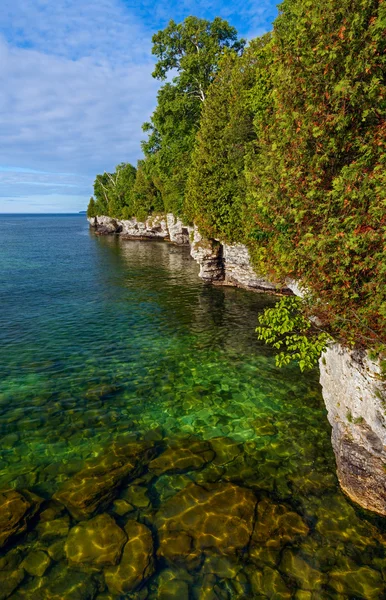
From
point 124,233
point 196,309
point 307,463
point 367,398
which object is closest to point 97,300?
point 196,309

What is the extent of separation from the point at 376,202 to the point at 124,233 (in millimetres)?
100510

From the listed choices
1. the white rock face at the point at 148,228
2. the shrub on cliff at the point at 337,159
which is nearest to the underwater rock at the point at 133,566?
the shrub on cliff at the point at 337,159

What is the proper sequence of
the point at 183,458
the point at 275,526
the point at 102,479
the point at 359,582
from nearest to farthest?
the point at 359,582 < the point at 275,526 < the point at 102,479 < the point at 183,458

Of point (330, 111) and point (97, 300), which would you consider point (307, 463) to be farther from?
point (97, 300)

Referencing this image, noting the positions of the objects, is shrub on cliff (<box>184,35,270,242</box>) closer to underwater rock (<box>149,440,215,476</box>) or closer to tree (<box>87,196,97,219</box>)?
underwater rock (<box>149,440,215,476</box>)

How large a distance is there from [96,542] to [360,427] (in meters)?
7.44

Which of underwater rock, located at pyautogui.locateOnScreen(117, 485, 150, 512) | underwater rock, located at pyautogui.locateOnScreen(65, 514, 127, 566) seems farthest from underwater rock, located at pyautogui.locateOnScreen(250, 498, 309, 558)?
underwater rock, located at pyautogui.locateOnScreen(65, 514, 127, 566)

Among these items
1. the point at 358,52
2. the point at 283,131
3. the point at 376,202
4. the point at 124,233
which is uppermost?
the point at 358,52

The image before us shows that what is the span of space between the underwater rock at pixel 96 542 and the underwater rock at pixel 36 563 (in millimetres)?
495

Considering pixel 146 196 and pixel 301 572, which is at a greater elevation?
pixel 146 196

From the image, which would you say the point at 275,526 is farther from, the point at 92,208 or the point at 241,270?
the point at 92,208

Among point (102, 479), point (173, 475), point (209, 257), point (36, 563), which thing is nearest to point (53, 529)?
point (36, 563)

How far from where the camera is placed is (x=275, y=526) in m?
8.30

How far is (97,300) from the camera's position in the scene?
3020 cm
